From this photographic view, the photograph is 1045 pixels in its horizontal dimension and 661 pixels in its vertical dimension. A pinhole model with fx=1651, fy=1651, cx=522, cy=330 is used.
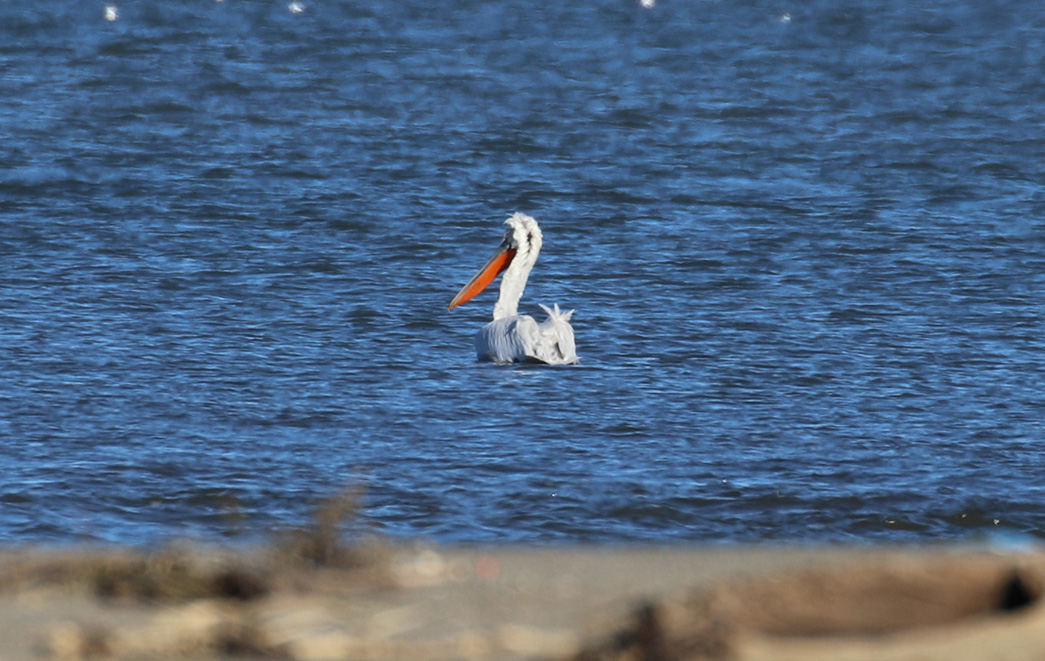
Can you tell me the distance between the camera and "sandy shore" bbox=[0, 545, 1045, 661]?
3.15m

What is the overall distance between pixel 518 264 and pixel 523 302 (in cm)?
48

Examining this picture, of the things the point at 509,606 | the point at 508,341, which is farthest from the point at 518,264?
the point at 509,606

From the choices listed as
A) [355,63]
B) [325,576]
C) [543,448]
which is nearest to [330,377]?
[543,448]

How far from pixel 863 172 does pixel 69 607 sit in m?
14.7

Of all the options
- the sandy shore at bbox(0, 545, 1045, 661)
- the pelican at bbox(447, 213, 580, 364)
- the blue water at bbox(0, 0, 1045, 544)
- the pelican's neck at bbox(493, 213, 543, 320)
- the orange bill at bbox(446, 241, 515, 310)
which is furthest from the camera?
the pelican's neck at bbox(493, 213, 543, 320)

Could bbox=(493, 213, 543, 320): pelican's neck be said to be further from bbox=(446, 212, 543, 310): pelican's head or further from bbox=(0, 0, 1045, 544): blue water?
bbox=(0, 0, 1045, 544): blue water

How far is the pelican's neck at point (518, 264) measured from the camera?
1295 centimetres

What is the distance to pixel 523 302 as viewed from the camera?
13367 mm

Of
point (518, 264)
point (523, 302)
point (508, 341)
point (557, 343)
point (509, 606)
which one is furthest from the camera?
point (523, 302)

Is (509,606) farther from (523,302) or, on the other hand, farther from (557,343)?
(523,302)

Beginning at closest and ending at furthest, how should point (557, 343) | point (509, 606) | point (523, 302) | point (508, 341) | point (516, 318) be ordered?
point (509, 606) → point (557, 343) → point (508, 341) → point (516, 318) → point (523, 302)

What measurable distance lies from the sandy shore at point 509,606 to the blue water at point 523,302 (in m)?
2.81

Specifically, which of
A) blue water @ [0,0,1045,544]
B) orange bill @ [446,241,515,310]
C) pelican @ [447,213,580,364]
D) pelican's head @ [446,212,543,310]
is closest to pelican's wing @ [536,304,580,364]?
pelican @ [447,213,580,364]

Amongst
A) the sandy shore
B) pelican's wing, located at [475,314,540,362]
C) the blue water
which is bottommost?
pelican's wing, located at [475,314,540,362]
